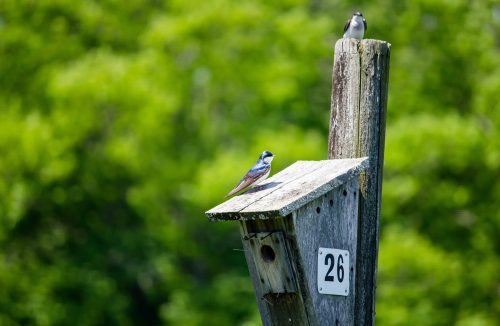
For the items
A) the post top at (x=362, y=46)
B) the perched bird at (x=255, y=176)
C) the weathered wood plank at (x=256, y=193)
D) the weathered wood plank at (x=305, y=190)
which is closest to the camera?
the weathered wood plank at (x=305, y=190)

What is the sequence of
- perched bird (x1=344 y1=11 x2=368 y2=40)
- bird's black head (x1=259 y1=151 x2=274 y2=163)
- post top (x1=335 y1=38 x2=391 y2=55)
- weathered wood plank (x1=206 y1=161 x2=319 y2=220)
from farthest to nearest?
perched bird (x1=344 y1=11 x2=368 y2=40) → bird's black head (x1=259 y1=151 x2=274 y2=163) → post top (x1=335 y1=38 x2=391 y2=55) → weathered wood plank (x1=206 y1=161 x2=319 y2=220)

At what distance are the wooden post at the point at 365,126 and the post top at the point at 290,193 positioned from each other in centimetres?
9

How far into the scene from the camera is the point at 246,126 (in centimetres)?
1966

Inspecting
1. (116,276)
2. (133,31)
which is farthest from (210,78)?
(116,276)

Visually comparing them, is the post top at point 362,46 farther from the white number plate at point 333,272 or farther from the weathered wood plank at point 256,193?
the white number plate at point 333,272

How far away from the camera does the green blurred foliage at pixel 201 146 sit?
53.7ft

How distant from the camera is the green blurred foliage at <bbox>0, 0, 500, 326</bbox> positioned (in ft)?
53.7

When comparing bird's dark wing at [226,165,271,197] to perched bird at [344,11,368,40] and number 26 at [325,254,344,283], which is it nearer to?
number 26 at [325,254,344,283]

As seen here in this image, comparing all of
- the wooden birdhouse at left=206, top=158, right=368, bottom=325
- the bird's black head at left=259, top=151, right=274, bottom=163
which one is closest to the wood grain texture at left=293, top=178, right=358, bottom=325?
the wooden birdhouse at left=206, top=158, right=368, bottom=325

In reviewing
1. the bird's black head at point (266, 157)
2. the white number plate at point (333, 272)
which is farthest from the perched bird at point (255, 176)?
the white number plate at point (333, 272)

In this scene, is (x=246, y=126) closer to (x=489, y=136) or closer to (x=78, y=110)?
(x=78, y=110)

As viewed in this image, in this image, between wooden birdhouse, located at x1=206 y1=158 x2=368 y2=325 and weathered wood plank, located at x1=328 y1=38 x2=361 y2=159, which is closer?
wooden birdhouse, located at x1=206 y1=158 x2=368 y2=325

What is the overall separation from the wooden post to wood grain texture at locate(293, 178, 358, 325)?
0.05m

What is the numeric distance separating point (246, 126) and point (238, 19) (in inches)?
80.3
